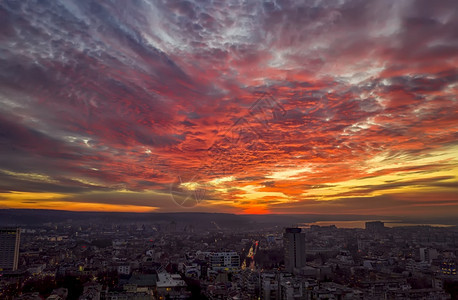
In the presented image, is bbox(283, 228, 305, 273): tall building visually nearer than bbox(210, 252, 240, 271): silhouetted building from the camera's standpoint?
Yes

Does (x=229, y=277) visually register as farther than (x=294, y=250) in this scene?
No

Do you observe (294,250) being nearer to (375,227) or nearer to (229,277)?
(229,277)

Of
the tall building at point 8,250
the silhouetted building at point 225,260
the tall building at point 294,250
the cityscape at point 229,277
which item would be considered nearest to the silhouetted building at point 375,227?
the cityscape at point 229,277

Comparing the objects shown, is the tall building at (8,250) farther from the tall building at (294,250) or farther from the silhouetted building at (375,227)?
the silhouetted building at (375,227)

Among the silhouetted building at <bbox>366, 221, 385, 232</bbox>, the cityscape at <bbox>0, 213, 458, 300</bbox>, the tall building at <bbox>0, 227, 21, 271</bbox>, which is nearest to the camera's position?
the cityscape at <bbox>0, 213, 458, 300</bbox>

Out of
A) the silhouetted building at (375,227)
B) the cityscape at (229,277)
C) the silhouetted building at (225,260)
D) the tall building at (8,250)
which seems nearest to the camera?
the cityscape at (229,277)

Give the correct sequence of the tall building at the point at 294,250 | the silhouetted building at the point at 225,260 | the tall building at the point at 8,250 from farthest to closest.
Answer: the tall building at the point at 8,250
the silhouetted building at the point at 225,260
the tall building at the point at 294,250

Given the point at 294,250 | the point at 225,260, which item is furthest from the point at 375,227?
the point at 225,260

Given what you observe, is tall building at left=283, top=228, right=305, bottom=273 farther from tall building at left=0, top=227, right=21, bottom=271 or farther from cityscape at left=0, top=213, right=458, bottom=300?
tall building at left=0, top=227, right=21, bottom=271

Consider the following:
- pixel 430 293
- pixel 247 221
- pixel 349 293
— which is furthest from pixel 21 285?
pixel 247 221

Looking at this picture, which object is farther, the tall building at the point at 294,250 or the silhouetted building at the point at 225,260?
the silhouetted building at the point at 225,260

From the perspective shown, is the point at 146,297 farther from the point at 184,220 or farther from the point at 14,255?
the point at 184,220

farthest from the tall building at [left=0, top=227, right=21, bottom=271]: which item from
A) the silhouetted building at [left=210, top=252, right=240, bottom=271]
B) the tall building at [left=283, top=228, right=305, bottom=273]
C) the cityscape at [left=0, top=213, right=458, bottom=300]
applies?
the tall building at [left=283, top=228, right=305, bottom=273]
